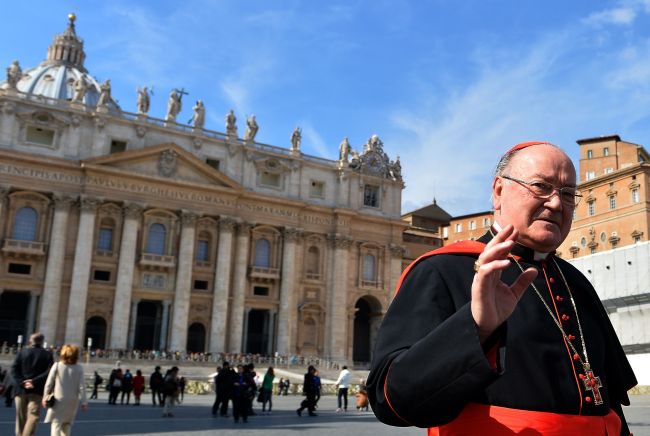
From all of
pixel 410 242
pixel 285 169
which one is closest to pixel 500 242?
pixel 285 169

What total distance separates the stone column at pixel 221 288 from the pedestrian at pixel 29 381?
32243 millimetres

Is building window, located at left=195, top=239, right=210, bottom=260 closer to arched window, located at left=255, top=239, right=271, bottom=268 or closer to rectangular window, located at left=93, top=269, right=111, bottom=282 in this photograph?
arched window, located at left=255, top=239, right=271, bottom=268

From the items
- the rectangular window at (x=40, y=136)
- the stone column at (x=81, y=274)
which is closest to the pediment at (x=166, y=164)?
the rectangular window at (x=40, y=136)

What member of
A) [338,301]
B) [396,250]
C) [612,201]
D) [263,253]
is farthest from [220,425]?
[612,201]

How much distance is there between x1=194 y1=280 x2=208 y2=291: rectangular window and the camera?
1617 inches

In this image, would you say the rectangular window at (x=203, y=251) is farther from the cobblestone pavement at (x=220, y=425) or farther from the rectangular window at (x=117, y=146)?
the cobblestone pavement at (x=220, y=425)

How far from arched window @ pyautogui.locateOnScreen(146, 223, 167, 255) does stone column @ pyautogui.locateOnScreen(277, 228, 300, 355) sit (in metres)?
Answer: 7.91

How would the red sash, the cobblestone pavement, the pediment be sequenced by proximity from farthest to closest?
1. the pediment
2. the cobblestone pavement
3. the red sash

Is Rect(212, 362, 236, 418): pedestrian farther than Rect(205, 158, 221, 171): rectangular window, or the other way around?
Rect(205, 158, 221, 171): rectangular window

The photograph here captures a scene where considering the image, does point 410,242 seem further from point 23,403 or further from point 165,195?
point 23,403

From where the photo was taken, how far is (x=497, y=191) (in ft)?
7.57

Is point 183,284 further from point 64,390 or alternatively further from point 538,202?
point 538,202

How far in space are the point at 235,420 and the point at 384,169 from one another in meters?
36.1

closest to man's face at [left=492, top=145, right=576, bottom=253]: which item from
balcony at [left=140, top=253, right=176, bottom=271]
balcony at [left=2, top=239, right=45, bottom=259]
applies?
balcony at [left=2, top=239, right=45, bottom=259]
